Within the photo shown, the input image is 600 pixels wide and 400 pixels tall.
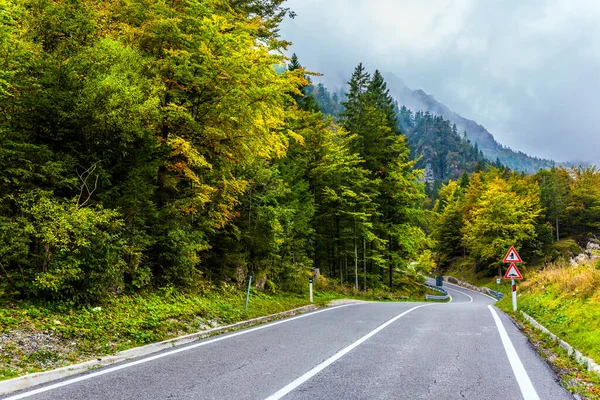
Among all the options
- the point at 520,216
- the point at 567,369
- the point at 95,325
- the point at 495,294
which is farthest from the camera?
the point at 520,216

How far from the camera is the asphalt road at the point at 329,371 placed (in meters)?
4.26

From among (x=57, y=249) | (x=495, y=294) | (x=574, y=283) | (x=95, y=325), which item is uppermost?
(x=57, y=249)

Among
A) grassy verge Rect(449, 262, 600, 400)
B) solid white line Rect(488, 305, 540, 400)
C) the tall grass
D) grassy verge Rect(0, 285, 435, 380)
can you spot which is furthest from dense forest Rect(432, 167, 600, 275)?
grassy verge Rect(0, 285, 435, 380)

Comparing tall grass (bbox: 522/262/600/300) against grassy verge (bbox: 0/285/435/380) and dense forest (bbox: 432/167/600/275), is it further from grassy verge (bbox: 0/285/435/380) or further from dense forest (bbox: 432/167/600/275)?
dense forest (bbox: 432/167/600/275)

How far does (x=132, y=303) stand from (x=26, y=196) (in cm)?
330

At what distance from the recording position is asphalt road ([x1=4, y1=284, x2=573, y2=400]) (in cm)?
426

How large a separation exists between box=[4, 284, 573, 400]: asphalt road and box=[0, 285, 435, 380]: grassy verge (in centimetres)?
78

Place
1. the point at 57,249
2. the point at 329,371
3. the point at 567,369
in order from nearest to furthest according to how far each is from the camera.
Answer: the point at 329,371 < the point at 567,369 < the point at 57,249

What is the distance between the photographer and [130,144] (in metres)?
9.25

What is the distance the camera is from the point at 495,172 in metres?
60.3

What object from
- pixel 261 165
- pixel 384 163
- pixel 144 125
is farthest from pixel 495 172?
pixel 144 125

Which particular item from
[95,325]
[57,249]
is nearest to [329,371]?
[95,325]

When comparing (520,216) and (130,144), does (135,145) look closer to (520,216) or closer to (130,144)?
(130,144)

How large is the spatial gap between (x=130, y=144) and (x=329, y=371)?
24.1 feet
